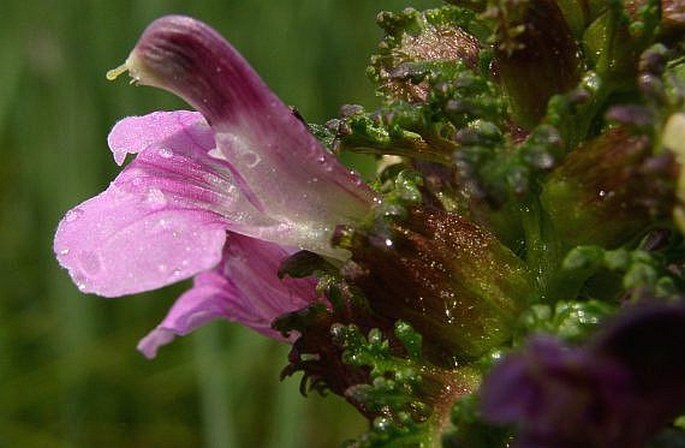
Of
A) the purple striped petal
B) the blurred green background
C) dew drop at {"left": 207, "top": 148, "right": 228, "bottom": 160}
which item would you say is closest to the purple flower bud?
the purple striped petal

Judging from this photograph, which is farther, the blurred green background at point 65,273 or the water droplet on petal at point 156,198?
the blurred green background at point 65,273

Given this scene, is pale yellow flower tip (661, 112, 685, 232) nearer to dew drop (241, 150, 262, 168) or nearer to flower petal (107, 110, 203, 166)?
dew drop (241, 150, 262, 168)

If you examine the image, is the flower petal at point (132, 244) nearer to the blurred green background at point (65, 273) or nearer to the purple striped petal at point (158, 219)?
the purple striped petal at point (158, 219)

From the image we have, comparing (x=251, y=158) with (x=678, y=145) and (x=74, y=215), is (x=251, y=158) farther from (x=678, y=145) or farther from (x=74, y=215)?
(x=678, y=145)

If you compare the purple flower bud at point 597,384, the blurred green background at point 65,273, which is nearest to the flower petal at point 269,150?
the purple flower bud at point 597,384

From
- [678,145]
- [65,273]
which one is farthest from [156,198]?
[65,273]
